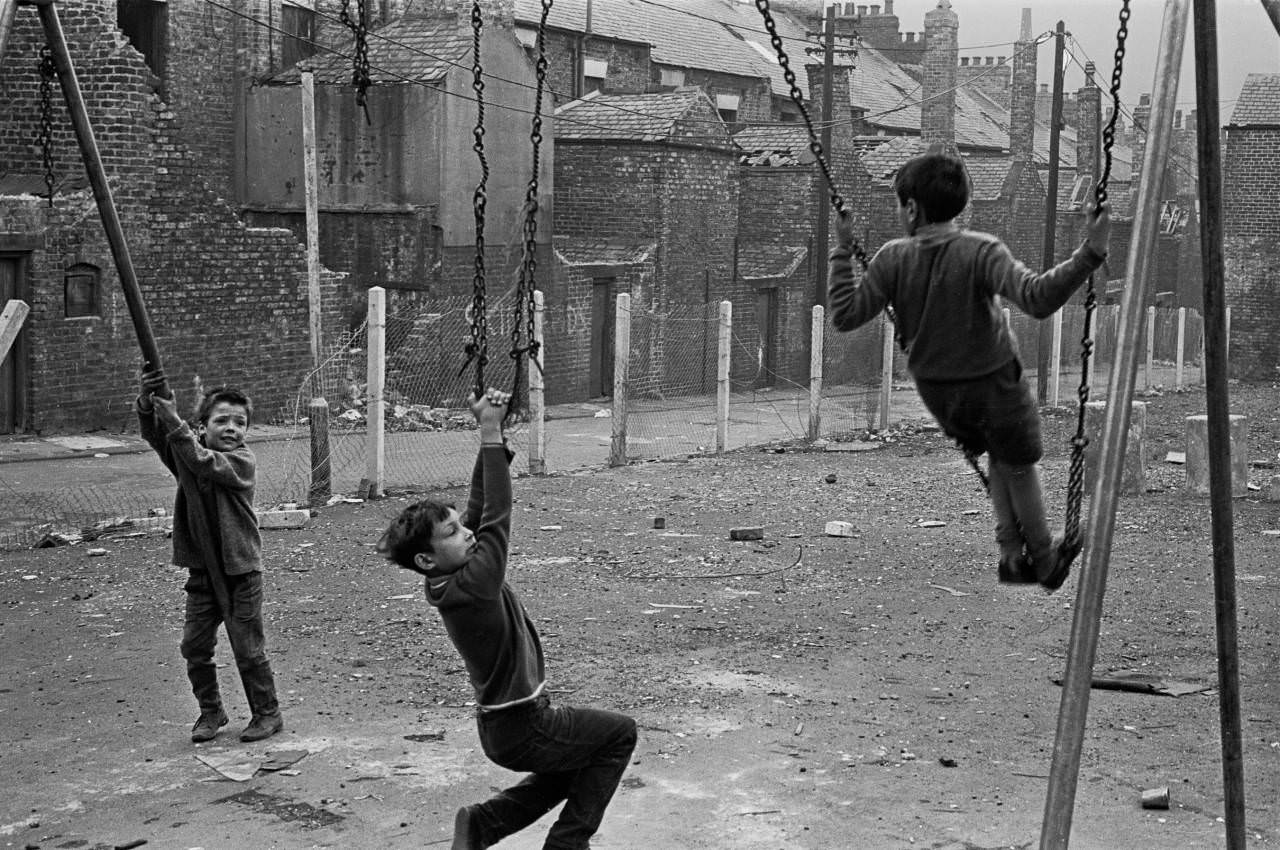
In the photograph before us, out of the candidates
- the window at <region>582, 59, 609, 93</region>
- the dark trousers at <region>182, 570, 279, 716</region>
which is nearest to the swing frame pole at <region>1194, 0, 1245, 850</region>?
the dark trousers at <region>182, 570, 279, 716</region>

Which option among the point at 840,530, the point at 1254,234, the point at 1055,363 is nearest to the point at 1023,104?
the point at 1254,234

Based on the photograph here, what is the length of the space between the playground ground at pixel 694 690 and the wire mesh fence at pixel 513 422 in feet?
6.17

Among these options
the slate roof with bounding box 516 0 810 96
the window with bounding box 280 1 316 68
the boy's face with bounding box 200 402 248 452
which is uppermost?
the slate roof with bounding box 516 0 810 96

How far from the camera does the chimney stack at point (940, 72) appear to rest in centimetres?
4391

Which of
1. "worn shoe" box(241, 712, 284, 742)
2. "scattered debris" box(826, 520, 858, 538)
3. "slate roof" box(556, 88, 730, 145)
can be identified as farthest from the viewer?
"slate roof" box(556, 88, 730, 145)

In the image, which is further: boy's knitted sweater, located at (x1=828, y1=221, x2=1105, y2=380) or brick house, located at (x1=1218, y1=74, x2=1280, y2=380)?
brick house, located at (x1=1218, y1=74, x2=1280, y2=380)

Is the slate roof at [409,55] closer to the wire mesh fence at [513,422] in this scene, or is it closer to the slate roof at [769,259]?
the wire mesh fence at [513,422]

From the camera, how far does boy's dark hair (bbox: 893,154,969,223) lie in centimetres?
422

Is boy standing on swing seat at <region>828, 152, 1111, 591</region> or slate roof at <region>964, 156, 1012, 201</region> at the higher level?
slate roof at <region>964, 156, 1012, 201</region>

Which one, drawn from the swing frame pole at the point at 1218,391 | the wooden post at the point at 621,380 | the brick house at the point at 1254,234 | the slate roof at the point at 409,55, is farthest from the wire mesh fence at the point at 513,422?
the slate roof at the point at 409,55

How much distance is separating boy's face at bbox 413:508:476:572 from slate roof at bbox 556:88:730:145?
2228 cm

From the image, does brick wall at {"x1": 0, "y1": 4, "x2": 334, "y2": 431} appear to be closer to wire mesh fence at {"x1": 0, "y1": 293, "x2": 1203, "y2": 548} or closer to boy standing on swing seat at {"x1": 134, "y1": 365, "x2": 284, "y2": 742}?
wire mesh fence at {"x1": 0, "y1": 293, "x2": 1203, "y2": 548}

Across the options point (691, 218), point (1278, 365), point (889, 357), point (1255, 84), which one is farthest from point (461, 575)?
point (1255, 84)

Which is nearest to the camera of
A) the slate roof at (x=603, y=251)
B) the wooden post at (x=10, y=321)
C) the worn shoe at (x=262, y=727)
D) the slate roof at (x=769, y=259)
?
the worn shoe at (x=262, y=727)
